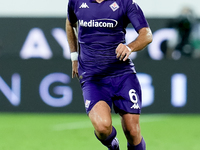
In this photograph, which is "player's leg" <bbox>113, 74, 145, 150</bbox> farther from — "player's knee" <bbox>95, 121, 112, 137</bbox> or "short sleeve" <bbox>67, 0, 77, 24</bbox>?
"short sleeve" <bbox>67, 0, 77, 24</bbox>

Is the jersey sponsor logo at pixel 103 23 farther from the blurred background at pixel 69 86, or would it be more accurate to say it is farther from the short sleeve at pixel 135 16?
the blurred background at pixel 69 86

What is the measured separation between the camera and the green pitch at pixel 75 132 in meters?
7.02

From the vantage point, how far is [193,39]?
11.5 m

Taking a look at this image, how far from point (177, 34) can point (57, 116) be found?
11.0 ft

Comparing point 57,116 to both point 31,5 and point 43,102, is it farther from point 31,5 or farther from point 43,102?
point 31,5

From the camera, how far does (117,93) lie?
512cm

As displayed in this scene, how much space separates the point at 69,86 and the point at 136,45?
17.3ft

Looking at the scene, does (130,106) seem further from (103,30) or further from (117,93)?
(103,30)

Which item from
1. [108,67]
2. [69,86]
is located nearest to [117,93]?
[108,67]

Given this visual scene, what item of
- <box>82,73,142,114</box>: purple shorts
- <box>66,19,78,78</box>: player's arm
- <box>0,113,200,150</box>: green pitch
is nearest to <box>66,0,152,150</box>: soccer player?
<box>82,73,142,114</box>: purple shorts

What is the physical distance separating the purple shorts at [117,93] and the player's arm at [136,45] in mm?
393

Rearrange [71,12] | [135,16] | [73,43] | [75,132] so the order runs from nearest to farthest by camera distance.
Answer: [135,16] < [71,12] < [73,43] < [75,132]

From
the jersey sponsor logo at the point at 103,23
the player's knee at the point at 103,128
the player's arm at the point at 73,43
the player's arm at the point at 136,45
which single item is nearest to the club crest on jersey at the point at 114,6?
the jersey sponsor logo at the point at 103,23

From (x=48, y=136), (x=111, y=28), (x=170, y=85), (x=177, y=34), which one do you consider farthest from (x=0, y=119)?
(x=111, y=28)
